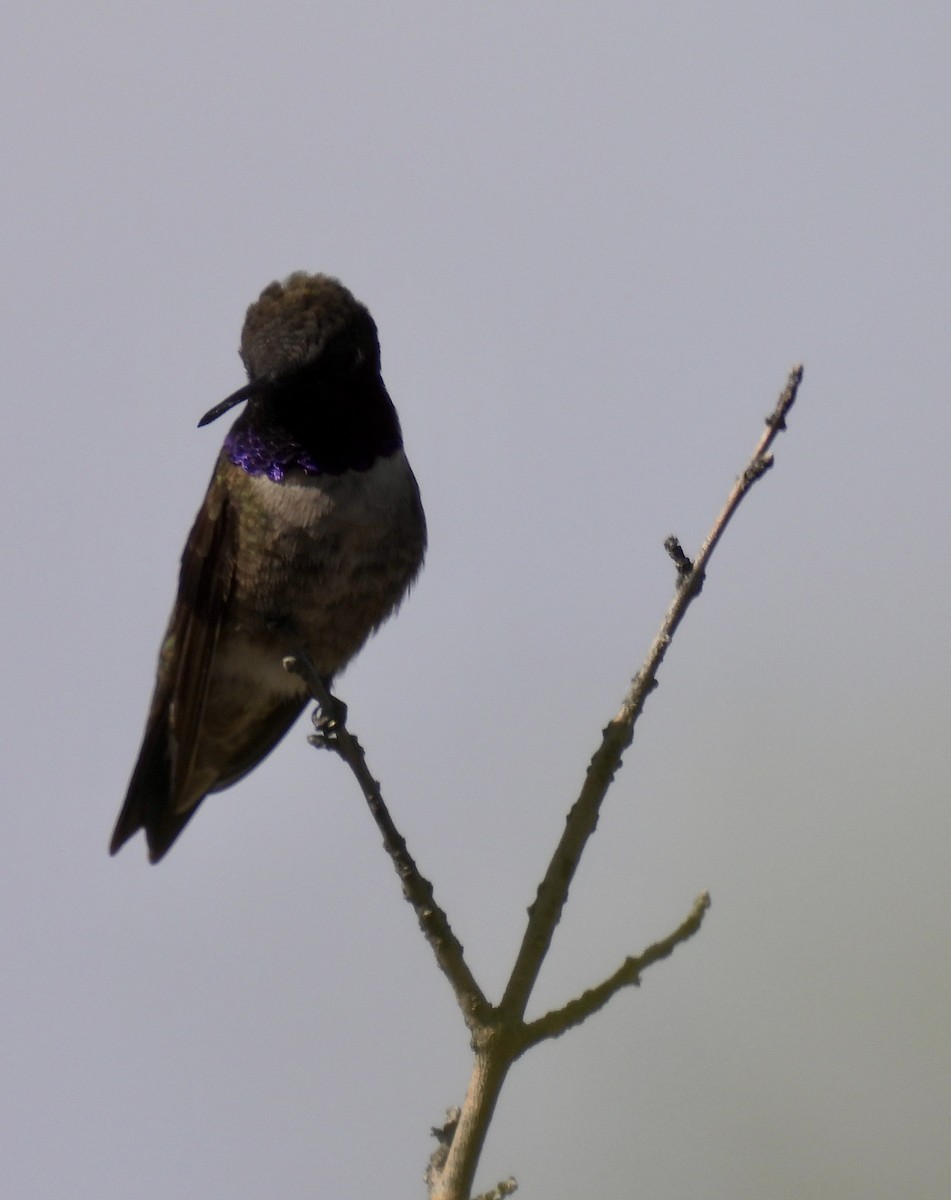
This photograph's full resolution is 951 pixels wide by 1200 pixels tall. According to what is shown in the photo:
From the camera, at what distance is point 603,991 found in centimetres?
253

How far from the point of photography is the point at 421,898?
9.06ft

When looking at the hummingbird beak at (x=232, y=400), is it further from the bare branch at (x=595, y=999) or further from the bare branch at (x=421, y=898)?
the bare branch at (x=595, y=999)

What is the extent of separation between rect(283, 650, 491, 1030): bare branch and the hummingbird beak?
117cm

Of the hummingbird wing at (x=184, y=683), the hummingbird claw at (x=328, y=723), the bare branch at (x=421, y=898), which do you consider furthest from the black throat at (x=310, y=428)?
the bare branch at (x=421, y=898)

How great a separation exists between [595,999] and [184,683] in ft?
8.51

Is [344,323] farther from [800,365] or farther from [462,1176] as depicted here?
[462,1176]

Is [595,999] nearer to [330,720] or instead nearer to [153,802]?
[330,720]

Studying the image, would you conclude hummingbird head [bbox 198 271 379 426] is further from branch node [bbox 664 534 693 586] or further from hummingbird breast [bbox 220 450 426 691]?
branch node [bbox 664 534 693 586]

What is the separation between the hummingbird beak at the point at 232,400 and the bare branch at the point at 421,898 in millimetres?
1165

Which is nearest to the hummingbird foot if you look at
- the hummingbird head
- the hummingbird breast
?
the hummingbird breast

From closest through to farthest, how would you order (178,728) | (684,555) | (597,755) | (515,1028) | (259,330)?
(515,1028) < (597,755) < (684,555) < (259,330) < (178,728)

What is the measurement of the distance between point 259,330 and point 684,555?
2118mm

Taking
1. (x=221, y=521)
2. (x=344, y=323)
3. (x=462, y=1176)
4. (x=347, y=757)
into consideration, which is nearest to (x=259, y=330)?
(x=344, y=323)

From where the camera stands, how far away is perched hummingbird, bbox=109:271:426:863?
4508mm
